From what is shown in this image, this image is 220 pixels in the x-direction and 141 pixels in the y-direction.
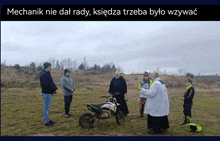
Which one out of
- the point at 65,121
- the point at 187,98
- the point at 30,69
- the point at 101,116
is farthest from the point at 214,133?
the point at 30,69

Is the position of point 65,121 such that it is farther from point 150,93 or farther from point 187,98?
point 187,98

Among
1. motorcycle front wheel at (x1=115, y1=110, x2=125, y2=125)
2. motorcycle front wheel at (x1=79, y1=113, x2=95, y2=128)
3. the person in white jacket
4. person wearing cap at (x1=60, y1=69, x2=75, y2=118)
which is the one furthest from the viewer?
person wearing cap at (x1=60, y1=69, x2=75, y2=118)

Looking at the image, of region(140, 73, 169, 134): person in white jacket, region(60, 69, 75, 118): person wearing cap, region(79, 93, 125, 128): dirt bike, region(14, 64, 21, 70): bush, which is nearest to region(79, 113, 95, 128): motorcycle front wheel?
region(79, 93, 125, 128): dirt bike

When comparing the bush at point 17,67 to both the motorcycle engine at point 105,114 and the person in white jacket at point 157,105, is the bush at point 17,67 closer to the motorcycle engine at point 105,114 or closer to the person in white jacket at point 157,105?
the motorcycle engine at point 105,114

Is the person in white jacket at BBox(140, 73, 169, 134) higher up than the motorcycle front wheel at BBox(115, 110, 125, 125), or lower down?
higher up

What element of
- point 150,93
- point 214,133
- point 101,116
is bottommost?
point 214,133

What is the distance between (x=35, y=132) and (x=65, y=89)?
6.22 feet

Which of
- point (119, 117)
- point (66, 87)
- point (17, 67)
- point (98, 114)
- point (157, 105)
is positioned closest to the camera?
point (157, 105)

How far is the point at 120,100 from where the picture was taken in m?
6.29

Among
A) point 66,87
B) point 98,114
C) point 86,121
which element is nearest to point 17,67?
point 66,87

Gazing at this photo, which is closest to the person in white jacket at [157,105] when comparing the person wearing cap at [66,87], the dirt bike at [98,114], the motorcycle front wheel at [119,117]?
the motorcycle front wheel at [119,117]

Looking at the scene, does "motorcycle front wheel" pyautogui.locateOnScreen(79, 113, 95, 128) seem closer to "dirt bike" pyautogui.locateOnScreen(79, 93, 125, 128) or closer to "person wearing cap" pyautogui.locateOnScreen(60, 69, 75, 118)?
"dirt bike" pyautogui.locateOnScreen(79, 93, 125, 128)

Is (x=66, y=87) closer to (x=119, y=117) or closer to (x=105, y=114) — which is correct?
(x=105, y=114)

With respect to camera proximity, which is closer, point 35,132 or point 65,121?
point 35,132
